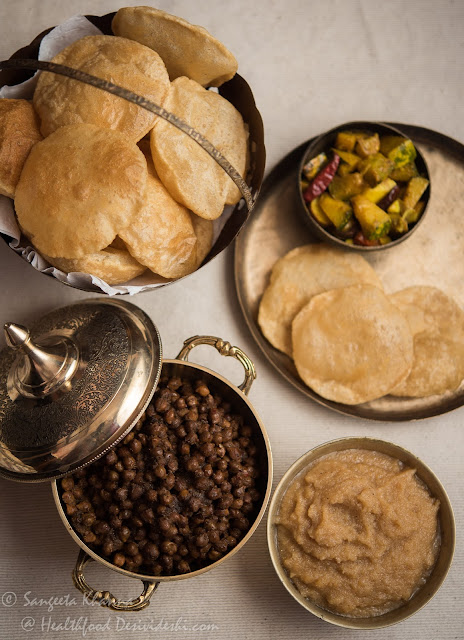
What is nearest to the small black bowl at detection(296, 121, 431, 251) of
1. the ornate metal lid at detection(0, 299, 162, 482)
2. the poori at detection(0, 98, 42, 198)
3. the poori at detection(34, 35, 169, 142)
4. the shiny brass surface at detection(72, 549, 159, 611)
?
the poori at detection(34, 35, 169, 142)

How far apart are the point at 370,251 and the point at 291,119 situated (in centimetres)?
64

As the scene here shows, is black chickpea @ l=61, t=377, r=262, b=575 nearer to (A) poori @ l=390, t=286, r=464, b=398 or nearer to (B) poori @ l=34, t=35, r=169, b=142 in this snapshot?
(A) poori @ l=390, t=286, r=464, b=398

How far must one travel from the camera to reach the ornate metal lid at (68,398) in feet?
4.38

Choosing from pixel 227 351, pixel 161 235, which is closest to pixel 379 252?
pixel 227 351

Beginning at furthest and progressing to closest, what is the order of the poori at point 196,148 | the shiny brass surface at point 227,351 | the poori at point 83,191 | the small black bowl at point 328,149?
1. the small black bowl at point 328,149
2. the shiny brass surface at point 227,351
3. the poori at point 196,148
4. the poori at point 83,191

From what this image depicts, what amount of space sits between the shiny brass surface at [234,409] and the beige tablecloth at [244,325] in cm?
18

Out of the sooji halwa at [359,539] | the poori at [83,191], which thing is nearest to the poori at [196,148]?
the poori at [83,191]

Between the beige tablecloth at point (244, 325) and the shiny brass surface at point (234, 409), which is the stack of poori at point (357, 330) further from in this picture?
the shiny brass surface at point (234, 409)

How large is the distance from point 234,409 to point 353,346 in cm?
45

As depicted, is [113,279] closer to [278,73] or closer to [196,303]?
[196,303]

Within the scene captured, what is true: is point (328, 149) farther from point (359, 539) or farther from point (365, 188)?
point (359, 539)

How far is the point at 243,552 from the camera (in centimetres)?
166

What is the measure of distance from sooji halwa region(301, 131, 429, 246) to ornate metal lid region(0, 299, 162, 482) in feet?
2.44

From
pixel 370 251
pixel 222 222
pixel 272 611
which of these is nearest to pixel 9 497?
→ pixel 272 611
